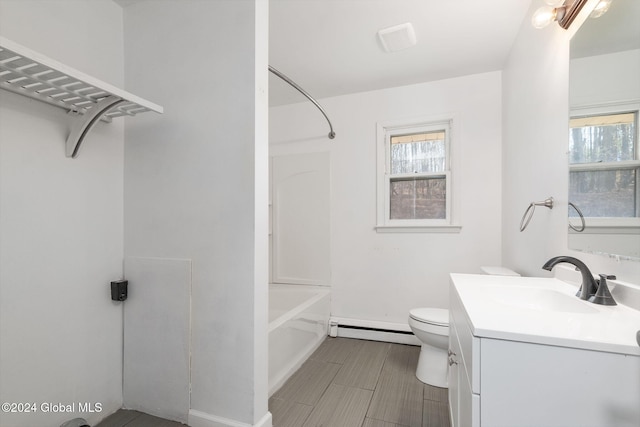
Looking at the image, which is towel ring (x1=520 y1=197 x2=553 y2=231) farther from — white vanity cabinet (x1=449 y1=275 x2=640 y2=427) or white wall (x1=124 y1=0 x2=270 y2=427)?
white wall (x1=124 y1=0 x2=270 y2=427)

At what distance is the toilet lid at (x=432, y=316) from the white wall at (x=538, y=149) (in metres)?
0.58

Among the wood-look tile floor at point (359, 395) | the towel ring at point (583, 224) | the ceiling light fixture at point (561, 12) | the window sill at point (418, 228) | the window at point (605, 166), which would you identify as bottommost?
the wood-look tile floor at point (359, 395)

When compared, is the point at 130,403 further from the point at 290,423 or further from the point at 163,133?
the point at 163,133

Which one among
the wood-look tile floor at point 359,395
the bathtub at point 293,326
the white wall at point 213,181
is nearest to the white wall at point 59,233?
the white wall at point 213,181

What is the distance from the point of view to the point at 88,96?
1.21 metres

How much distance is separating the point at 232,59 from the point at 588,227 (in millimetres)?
1704

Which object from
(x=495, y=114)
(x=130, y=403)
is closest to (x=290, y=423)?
(x=130, y=403)

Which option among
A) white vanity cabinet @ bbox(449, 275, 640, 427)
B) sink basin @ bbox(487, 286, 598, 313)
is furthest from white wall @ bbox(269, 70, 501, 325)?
white vanity cabinet @ bbox(449, 275, 640, 427)

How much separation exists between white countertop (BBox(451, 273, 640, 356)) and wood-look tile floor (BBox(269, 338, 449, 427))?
3.16 feet

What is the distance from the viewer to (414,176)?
260cm

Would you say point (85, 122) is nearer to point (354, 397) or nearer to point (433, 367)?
point (354, 397)

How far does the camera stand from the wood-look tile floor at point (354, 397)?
149cm

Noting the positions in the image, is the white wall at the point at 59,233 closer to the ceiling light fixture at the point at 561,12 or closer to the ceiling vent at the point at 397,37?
the ceiling vent at the point at 397,37

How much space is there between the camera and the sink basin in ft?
3.32
